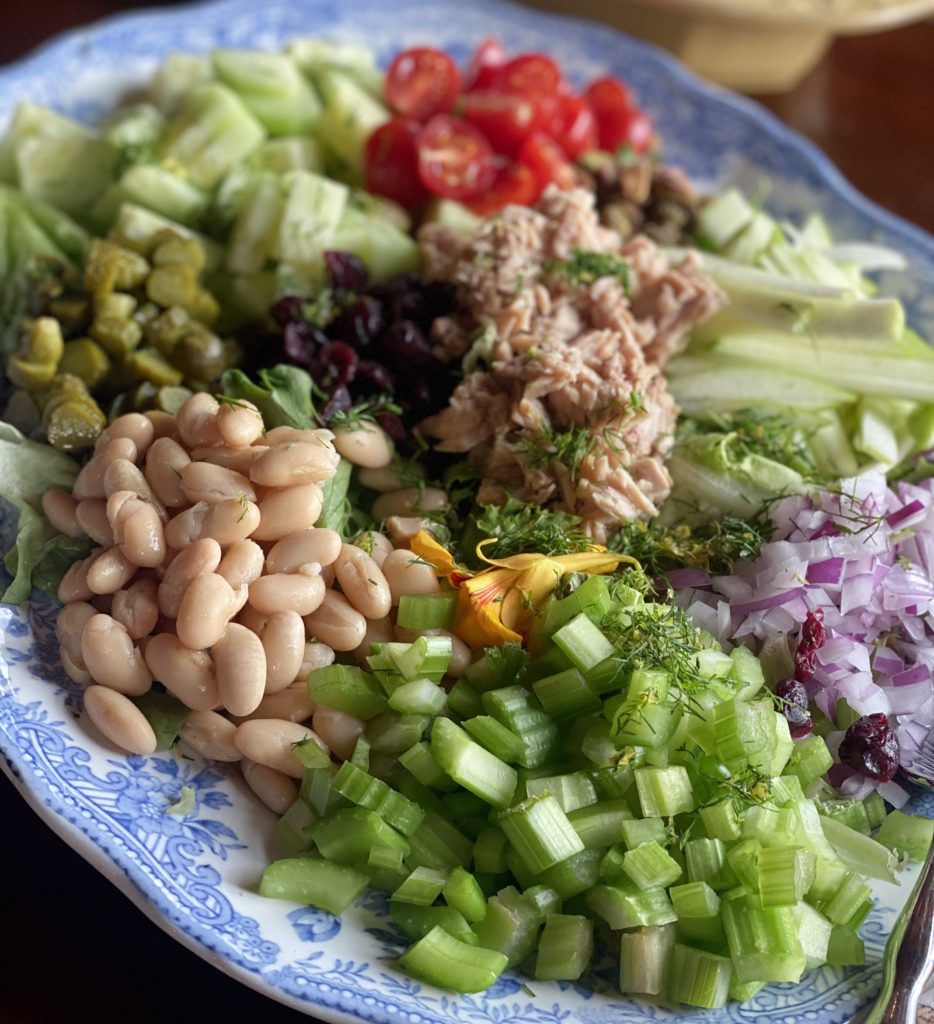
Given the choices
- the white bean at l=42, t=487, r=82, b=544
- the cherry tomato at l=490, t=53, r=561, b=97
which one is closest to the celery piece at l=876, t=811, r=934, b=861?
the white bean at l=42, t=487, r=82, b=544

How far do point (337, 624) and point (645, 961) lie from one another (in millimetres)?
952

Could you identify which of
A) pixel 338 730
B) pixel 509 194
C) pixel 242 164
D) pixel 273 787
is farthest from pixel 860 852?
pixel 242 164

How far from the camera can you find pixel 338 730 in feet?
7.98

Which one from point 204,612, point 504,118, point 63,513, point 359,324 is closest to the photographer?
point 204,612

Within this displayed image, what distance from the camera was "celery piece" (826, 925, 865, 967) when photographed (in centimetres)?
229

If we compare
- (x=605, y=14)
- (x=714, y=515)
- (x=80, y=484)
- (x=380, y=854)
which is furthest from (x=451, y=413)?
(x=605, y=14)

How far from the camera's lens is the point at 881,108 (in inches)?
225

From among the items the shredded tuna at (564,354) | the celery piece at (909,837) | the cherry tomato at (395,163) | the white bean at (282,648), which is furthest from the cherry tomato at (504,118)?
the celery piece at (909,837)

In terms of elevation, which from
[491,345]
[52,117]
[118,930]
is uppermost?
[52,117]

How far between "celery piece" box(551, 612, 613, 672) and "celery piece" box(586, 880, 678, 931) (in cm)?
45

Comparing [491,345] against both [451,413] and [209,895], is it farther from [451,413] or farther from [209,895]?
[209,895]

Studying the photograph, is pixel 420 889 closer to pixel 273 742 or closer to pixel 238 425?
pixel 273 742

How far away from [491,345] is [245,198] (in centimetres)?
113

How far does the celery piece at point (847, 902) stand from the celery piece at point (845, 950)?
0.03 m
